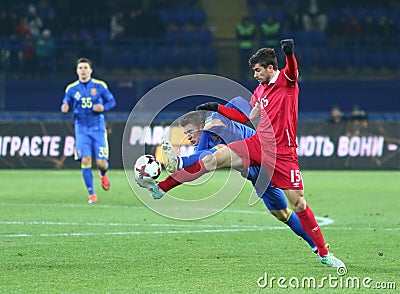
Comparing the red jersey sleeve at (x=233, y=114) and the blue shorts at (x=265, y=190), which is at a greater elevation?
the red jersey sleeve at (x=233, y=114)

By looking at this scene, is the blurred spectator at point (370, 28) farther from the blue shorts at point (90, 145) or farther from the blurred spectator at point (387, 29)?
the blue shorts at point (90, 145)

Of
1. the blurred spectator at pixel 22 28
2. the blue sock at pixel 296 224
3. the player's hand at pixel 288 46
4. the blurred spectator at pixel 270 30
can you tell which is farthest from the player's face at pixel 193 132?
the blurred spectator at pixel 22 28

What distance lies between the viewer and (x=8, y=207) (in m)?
15.0

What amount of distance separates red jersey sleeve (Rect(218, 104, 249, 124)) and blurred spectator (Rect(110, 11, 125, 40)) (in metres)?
22.3

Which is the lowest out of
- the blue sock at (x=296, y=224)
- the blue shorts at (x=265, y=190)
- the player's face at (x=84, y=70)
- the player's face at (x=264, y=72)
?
the blue sock at (x=296, y=224)

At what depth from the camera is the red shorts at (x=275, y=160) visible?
8.80 m

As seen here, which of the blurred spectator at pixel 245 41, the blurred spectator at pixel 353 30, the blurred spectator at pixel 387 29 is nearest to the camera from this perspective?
the blurred spectator at pixel 245 41

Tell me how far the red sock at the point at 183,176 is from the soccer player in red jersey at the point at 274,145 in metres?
0.01

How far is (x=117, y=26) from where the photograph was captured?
31.3 meters

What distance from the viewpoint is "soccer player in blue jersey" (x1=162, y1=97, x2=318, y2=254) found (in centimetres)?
928

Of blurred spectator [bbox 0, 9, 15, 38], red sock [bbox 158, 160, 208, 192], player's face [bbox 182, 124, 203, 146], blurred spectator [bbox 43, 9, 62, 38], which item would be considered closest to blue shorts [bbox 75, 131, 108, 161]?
player's face [bbox 182, 124, 203, 146]

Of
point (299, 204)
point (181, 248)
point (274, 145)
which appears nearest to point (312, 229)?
point (299, 204)

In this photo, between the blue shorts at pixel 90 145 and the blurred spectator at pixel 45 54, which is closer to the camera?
the blue shorts at pixel 90 145

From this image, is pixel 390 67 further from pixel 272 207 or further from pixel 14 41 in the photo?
pixel 272 207
